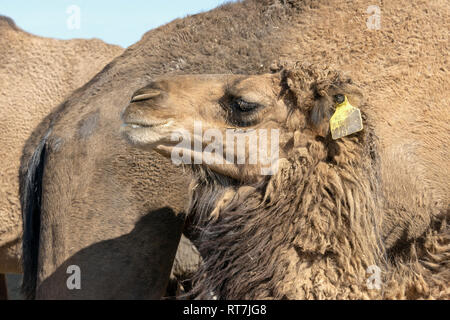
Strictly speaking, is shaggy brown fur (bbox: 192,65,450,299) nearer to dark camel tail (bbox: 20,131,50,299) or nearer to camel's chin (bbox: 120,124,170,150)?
camel's chin (bbox: 120,124,170,150)

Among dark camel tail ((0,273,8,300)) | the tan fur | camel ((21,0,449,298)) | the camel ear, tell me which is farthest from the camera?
dark camel tail ((0,273,8,300))

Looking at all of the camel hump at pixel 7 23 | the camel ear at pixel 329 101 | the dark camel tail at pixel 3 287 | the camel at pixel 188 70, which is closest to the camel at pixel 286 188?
the camel ear at pixel 329 101

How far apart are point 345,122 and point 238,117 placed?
53cm

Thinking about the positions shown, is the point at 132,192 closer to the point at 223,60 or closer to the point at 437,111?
the point at 223,60

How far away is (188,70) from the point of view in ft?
12.0

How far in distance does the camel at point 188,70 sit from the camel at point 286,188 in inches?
20.2

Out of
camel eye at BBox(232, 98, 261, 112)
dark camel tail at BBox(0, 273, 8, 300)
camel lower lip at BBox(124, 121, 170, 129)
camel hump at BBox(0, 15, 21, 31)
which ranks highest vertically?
camel hump at BBox(0, 15, 21, 31)

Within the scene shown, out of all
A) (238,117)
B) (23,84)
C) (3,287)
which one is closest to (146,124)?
(238,117)

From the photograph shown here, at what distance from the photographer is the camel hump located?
5.31 m

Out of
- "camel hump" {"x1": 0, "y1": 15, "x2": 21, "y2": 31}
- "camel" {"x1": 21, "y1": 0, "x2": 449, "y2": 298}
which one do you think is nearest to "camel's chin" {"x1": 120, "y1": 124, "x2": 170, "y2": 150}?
"camel" {"x1": 21, "y1": 0, "x2": 449, "y2": 298}

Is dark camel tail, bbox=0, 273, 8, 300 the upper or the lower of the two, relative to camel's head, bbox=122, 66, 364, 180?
lower

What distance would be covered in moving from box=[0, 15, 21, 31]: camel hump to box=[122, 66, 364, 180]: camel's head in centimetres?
287

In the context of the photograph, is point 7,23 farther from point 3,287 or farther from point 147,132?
point 147,132
